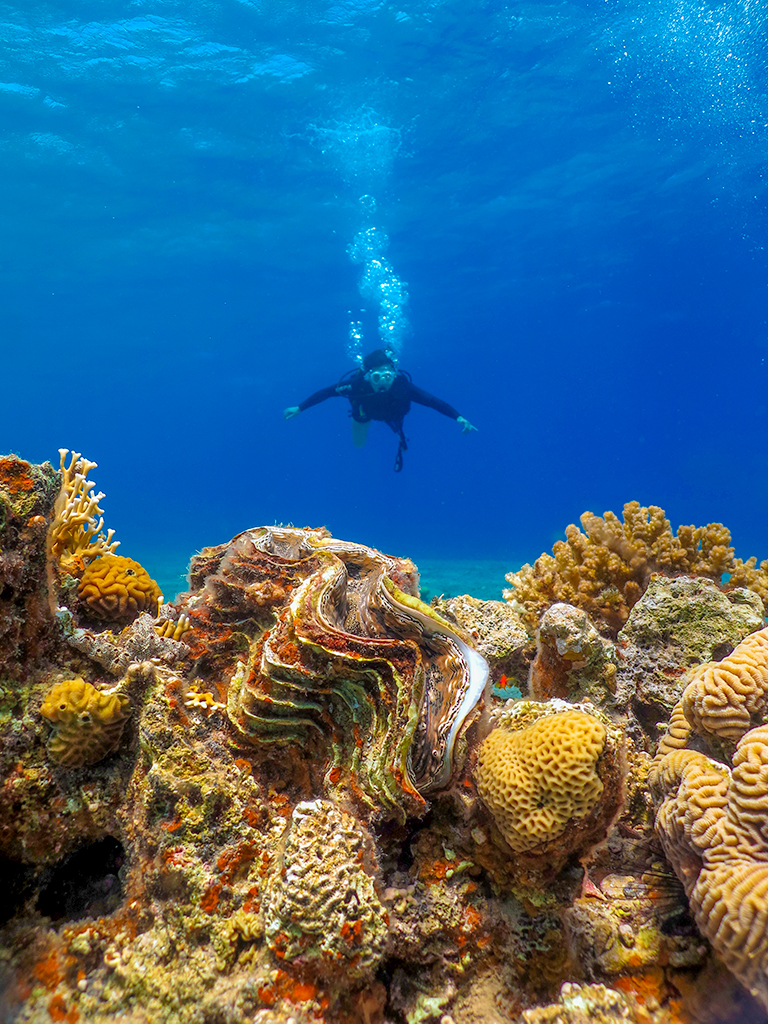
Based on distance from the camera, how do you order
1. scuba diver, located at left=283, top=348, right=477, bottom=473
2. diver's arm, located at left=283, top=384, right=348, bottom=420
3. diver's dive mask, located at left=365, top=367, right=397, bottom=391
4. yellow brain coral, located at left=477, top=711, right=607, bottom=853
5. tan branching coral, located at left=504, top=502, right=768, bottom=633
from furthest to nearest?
diver's dive mask, located at left=365, top=367, right=397, bottom=391
scuba diver, located at left=283, top=348, right=477, bottom=473
diver's arm, located at left=283, top=384, right=348, bottom=420
tan branching coral, located at left=504, top=502, right=768, bottom=633
yellow brain coral, located at left=477, top=711, right=607, bottom=853

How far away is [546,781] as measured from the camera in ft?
6.19

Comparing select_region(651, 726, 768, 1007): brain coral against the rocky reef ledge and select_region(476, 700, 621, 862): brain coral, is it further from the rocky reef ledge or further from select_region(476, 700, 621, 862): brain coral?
select_region(476, 700, 621, 862): brain coral

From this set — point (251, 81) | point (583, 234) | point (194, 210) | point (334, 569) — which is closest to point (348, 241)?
point (194, 210)

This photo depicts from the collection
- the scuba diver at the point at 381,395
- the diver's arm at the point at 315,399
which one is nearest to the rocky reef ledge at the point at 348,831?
the scuba diver at the point at 381,395

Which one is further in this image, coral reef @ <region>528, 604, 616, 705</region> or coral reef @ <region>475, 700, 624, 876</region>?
coral reef @ <region>528, 604, 616, 705</region>

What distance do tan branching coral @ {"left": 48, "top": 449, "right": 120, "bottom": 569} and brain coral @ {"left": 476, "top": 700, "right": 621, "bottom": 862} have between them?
2988mm

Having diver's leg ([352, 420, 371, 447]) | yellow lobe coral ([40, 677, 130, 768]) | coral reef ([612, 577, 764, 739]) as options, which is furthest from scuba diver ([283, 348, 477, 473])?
yellow lobe coral ([40, 677, 130, 768])

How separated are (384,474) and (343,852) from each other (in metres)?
164

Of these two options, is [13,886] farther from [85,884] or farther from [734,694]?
[734,694]

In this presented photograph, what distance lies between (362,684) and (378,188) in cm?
4161

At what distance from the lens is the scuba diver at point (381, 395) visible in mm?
13656

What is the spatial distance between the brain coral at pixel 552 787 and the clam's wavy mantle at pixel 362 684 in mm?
233

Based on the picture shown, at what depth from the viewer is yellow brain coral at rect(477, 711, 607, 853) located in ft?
6.15

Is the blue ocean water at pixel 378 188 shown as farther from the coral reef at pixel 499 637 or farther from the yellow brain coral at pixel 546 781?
the yellow brain coral at pixel 546 781
